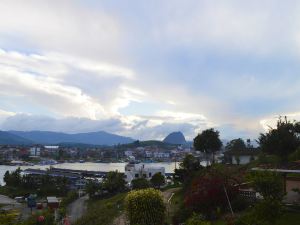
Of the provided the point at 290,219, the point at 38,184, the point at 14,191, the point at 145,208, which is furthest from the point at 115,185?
the point at 290,219

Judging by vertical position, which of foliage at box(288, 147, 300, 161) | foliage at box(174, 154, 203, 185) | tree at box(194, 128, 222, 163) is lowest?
foliage at box(174, 154, 203, 185)

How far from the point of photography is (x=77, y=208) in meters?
41.4

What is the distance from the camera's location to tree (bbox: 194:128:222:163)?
126 feet

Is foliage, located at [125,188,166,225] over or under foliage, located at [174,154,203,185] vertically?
under

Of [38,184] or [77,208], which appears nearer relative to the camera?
[77,208]

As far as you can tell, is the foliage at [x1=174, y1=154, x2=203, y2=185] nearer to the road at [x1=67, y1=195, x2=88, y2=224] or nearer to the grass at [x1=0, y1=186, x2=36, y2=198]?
the road at [x1=67, y1=195, x2=88, y2=224]

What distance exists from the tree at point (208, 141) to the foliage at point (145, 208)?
70.9 ft

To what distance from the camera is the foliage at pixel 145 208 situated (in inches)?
664

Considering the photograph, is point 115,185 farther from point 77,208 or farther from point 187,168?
point 187,168

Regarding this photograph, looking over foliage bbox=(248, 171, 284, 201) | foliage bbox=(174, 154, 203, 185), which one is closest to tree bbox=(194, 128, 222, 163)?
foliage bbox=(174, 154, 203, 185)


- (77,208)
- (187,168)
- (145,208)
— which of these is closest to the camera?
(145,208)

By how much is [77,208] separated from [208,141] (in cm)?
1484

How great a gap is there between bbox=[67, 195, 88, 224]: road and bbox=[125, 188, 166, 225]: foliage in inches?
714

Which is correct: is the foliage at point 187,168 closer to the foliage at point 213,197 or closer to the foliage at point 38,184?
the foliage at point 213,197
